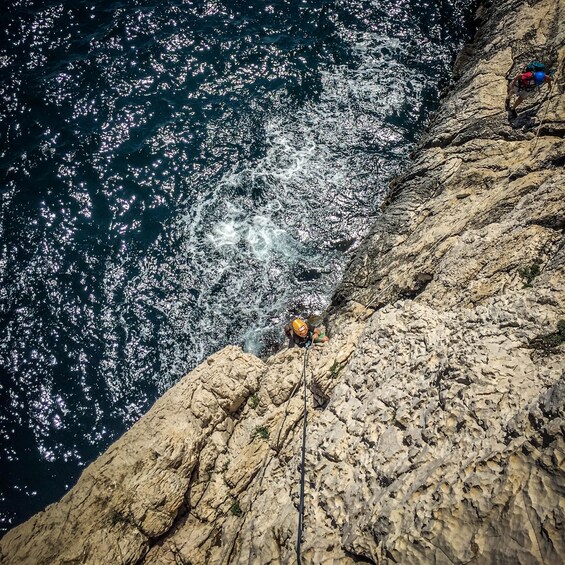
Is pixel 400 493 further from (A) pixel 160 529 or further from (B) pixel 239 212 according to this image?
(B) pixel 239 212

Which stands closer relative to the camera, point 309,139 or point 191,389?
point 191,389

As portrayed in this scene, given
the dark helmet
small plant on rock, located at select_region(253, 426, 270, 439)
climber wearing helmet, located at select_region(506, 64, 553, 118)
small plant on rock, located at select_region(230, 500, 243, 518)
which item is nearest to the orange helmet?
small plant on rock, located at select_region(253, 426, 270, 439)

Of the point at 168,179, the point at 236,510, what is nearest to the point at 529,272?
the point at 236,510

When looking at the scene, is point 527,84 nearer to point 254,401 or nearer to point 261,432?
point 254,401

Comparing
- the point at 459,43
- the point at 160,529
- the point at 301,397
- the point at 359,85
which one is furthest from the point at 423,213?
the point at 459,43

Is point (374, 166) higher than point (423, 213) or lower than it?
higher
